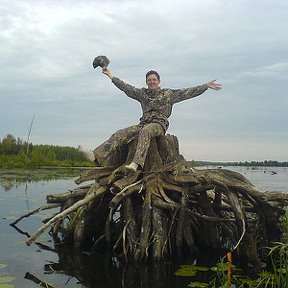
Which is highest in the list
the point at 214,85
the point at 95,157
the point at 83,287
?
the point at 214,85

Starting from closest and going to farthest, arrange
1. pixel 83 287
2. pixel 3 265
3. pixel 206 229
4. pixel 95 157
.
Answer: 1. pixel 83 287
2. pixel 3 265
3. pixel 95 157
4. pixel 206 229

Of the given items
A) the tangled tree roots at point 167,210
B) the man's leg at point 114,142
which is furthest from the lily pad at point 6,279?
the man's leg at point 114,142

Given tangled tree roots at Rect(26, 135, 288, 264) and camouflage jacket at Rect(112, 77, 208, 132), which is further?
camouflage jacket at Rect(112, 77, 208, 132)

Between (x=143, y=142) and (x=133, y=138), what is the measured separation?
52 centimetres

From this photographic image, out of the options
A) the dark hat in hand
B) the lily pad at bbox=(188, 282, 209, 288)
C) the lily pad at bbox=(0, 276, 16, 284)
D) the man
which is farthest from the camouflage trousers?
the lily pad at bbox=(0, 276, 16, 284)

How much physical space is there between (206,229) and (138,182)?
5.41ft

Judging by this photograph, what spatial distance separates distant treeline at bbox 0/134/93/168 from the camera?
39.1 m

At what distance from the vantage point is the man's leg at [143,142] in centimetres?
722

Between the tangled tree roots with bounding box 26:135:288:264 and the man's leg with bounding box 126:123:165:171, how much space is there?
0.23m

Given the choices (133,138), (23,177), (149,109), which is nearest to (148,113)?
(149,109)

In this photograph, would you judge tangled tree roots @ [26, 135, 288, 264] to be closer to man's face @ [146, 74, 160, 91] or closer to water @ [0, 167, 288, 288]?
water @ [0, 167, 288, 288]

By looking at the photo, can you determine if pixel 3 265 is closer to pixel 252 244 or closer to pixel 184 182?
pixel 184 182

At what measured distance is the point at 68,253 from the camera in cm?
781

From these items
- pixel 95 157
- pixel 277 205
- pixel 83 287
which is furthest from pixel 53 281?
pixel 277 205
